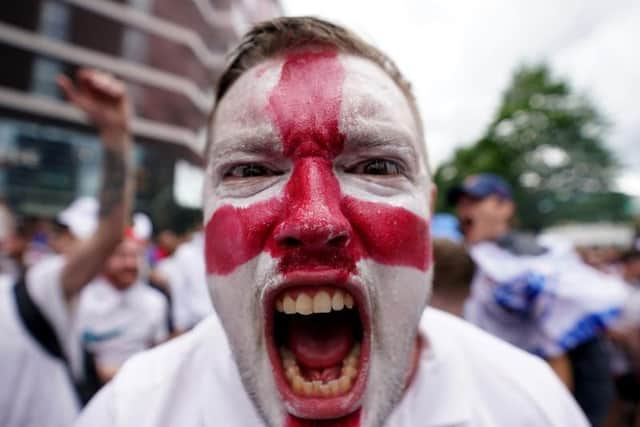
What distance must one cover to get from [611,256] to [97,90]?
37.9ft

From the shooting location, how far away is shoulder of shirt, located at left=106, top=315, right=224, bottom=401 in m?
1.41

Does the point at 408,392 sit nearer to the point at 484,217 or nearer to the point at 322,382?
the point at 322,382

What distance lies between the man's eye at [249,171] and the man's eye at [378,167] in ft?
0.71

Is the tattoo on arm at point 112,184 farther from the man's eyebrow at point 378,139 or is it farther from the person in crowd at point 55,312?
the man's eyebrow at point 378,139

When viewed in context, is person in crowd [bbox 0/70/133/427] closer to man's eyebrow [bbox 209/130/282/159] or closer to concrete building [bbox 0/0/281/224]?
man's eyebrow [bbox 209/130/282/159]

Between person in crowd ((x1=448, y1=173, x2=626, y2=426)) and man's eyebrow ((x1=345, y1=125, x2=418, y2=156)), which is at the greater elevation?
man's eyebrow ((x1=345, y1=125, x2=418, y2=156))

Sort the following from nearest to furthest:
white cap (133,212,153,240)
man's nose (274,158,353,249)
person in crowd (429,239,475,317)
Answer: man's nose (274,158,353,249), person in crowd (429,239,475,317), white cap (133,212,153,240)

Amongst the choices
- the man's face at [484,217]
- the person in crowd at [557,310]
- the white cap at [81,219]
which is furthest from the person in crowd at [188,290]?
the person in crowd at [557,310]

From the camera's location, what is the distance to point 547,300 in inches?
97.2

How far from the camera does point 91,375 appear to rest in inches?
125

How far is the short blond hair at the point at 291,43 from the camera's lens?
1321 mm

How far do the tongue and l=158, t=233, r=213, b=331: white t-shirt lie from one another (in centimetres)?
385

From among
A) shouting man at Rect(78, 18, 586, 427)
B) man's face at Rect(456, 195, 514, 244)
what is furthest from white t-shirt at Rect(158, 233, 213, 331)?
shouting man at Rect(78, 18, 586, 427)

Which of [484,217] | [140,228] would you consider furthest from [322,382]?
[140,228]
